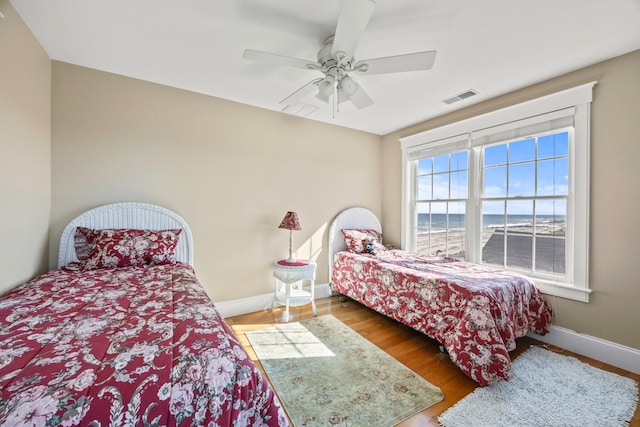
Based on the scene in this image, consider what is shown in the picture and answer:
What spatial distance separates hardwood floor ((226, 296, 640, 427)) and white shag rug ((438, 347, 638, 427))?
0.25ft

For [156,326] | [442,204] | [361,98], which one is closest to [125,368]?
[156,326]

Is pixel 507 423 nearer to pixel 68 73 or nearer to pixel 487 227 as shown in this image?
pixel 487 227

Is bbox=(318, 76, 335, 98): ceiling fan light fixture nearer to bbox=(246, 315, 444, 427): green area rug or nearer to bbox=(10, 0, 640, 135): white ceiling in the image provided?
bbox=(10, 0, 640, 135): white ceiling

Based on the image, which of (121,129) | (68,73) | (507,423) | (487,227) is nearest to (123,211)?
(121,129)

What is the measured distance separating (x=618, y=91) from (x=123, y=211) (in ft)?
14.9

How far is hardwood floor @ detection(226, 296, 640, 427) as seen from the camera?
1.85 metres

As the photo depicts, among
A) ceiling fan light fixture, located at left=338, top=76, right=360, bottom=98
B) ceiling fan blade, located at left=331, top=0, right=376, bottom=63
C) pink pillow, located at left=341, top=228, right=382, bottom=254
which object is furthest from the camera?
pink pillow, located at left=341, top=228, right=382, bottom=254

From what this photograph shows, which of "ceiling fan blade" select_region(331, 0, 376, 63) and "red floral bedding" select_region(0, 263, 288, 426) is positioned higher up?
"ceiling fan blade" select_region(331, 0, 376, 63)

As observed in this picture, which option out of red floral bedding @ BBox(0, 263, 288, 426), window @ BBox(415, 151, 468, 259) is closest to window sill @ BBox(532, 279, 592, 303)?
window @ BBox(415, 151, 468, 259)

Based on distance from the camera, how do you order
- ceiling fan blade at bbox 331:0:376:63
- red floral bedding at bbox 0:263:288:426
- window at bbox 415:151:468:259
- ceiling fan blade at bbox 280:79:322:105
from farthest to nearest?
1. window at bbox 415:151:468:259
2. ceiling fan blade at bbox 280:79:322:105
3. ceiling fan blade at bbox 331:0:376:63
4. red floral bedding at bbox 0:263:288:426

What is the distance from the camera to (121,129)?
2613 millimetres

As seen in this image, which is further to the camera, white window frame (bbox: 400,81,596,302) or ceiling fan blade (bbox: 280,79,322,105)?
white window frame (bbox: 400,81,596,302)

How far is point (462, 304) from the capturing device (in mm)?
2145

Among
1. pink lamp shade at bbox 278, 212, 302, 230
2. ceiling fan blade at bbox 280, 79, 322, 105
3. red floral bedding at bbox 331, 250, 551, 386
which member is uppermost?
ceiling fan blade at bbox 280, 79, 322, 105
